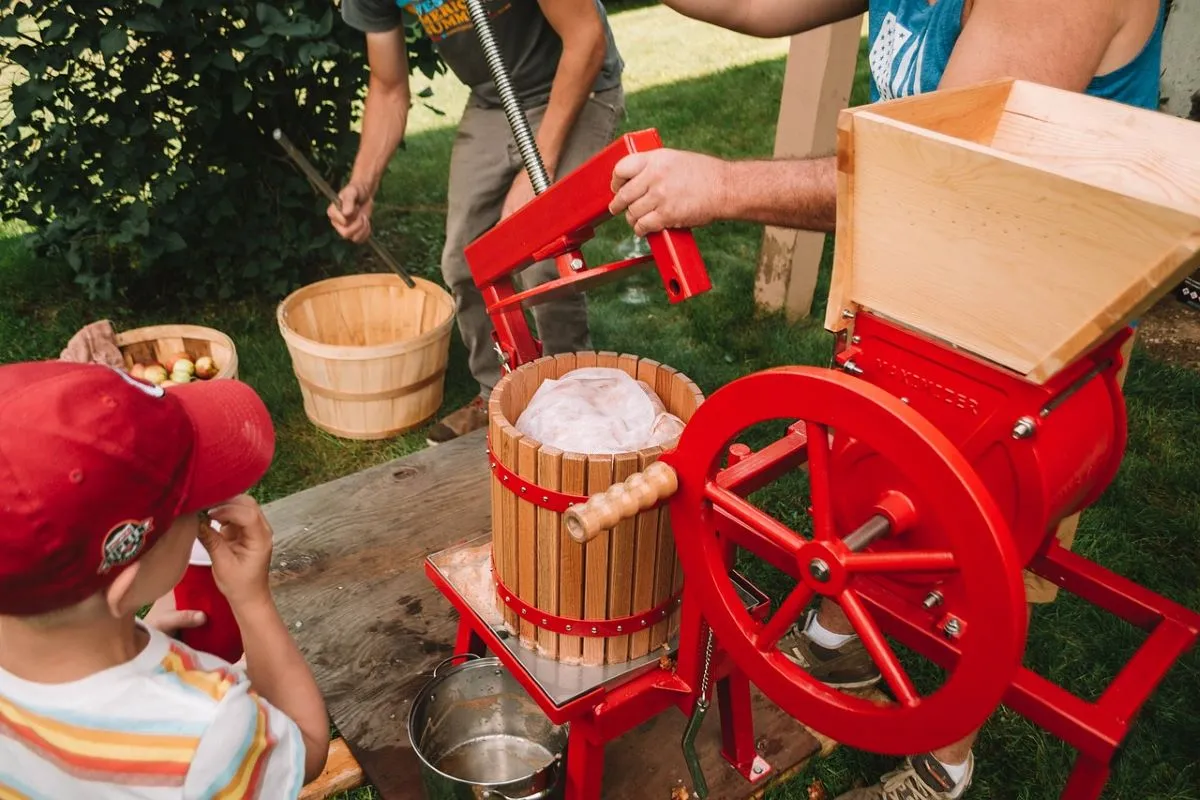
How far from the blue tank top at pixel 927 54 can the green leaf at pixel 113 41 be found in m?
3.21

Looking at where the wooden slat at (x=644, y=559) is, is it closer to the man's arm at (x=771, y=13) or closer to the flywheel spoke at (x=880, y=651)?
the flywheel spoke at (x=880, y=651)

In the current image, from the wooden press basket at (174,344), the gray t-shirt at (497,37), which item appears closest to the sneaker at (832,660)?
the gray t-shirt at (497,37)

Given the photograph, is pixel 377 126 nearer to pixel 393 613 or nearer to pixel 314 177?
pixel 314 177

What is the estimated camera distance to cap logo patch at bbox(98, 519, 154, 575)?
124 centimetres

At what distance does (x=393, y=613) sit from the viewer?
2.89 m

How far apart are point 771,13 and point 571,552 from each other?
164cm

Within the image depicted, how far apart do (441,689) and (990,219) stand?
168cm

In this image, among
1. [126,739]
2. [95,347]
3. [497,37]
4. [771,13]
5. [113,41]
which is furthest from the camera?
[113,41]

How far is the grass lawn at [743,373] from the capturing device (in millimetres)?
2516

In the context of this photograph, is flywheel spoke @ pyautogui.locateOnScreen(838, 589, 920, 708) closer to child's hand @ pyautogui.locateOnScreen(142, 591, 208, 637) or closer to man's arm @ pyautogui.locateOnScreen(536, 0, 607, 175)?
child's hand @ pyautogui.locateOnScreen(142, 591, 208, 637)

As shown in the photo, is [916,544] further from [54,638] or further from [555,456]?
[54,638]

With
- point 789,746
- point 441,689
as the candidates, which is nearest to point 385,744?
point 441,689

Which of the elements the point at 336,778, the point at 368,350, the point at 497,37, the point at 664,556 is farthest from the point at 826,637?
the point at 497,37

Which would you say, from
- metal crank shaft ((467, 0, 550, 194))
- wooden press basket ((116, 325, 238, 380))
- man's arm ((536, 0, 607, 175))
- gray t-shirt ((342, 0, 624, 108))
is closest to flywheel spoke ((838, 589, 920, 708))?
metal crank shaft ((467, 0, 550, 194))
